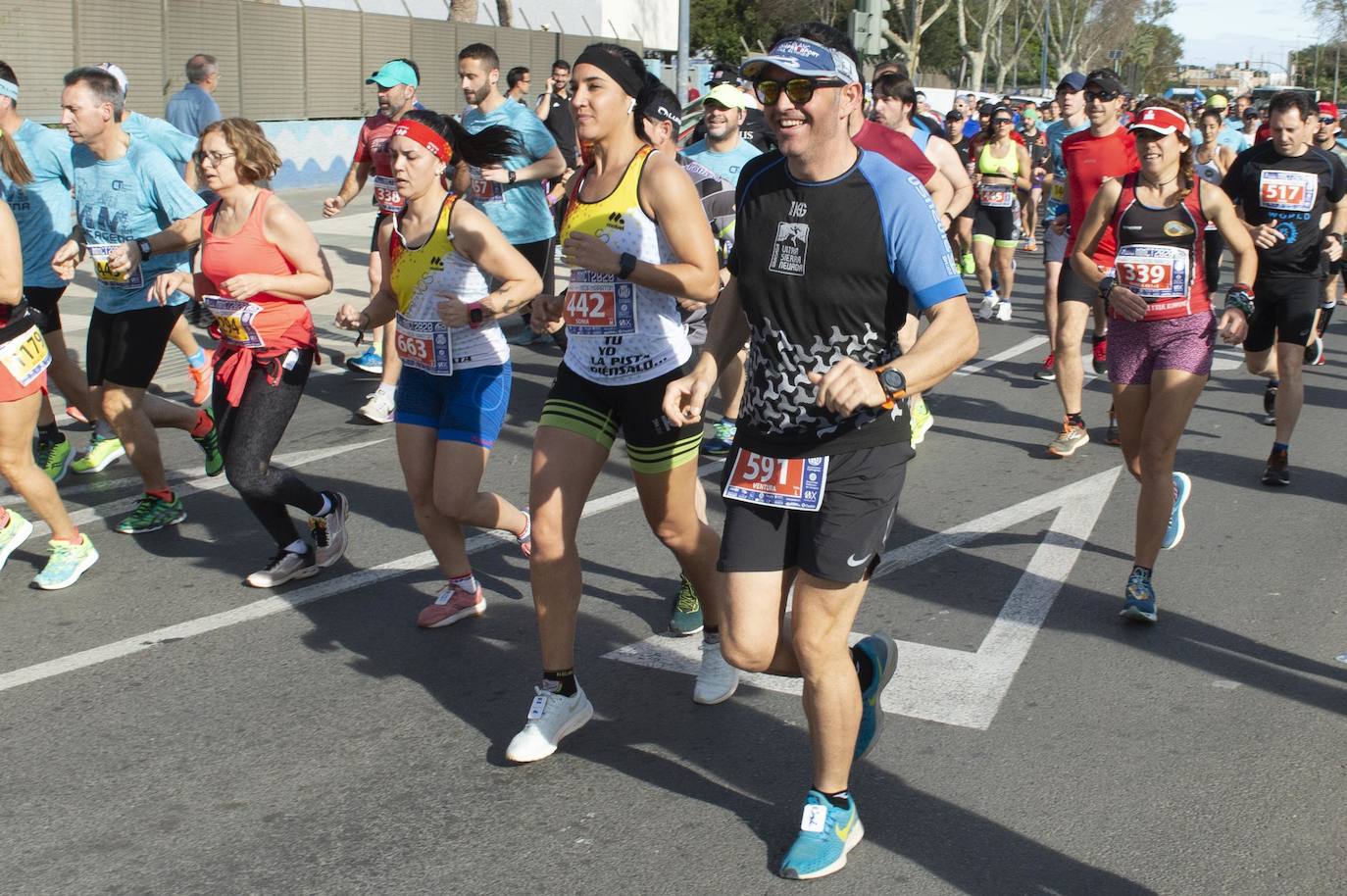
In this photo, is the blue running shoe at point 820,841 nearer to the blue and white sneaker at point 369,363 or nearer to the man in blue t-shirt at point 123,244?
the man in blue t-shirt at point 123,244

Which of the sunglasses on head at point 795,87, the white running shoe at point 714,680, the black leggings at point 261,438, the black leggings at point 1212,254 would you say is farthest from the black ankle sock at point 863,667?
the black leggings at point 1212,254

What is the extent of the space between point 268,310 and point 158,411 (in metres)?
1.74

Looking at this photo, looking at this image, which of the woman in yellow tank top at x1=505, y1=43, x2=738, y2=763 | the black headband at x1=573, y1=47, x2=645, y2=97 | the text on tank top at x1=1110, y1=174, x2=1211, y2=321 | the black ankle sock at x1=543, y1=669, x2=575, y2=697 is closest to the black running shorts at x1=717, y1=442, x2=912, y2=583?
the woman in yellow tank top at x1=505, y1=43, x2=738, y2=763

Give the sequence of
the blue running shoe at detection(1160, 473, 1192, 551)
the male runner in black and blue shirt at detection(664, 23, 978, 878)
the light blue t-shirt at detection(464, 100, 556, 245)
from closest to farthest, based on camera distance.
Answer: the male runner in black and blue shirt at detection(664, 23, 978, 878)
the blue running shoe at detection(1160, 473, 1192, 551)
the light blue t-shirt at detection(464, 100, 556, 245)

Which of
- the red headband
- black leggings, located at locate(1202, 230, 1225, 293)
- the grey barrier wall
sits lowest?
black leggings, located at locate(1202, 230, 1225, 293)

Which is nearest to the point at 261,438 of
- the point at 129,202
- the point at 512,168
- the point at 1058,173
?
the point at 129,202

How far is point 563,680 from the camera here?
14.6ft

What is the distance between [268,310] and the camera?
577cm

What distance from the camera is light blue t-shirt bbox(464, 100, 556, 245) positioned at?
9.70m

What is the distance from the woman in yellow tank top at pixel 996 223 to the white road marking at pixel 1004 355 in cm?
94

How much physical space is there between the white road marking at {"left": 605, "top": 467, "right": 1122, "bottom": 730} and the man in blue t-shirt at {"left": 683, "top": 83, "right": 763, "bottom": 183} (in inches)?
101

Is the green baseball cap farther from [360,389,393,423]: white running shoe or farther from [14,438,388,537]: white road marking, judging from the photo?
[14,438,388,537]: white road marking

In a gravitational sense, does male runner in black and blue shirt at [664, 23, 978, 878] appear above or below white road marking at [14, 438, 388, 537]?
above

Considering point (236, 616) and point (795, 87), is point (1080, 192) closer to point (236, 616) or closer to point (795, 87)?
point (236, 616)
